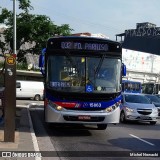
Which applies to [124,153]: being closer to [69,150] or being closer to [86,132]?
[69,150]

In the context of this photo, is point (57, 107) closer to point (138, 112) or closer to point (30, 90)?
point (138, 112)

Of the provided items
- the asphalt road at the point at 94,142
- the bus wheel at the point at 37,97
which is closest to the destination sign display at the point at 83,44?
the asphalt road at the point at 94,142

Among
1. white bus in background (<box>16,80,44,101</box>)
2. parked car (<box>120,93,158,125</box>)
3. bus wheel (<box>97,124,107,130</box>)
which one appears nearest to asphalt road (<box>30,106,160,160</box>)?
bus wheel (<box>97,124,107,130</box>)

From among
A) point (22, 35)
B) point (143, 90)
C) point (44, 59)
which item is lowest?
point (143, 90)

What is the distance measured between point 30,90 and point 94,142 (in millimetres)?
32605

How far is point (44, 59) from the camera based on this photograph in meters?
14.5

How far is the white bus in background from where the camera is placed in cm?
4409

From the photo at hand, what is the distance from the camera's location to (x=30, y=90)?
44.7 meters

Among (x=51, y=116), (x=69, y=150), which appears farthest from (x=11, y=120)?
(x=51, y=116)

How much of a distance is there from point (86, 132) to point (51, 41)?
11.6 ft

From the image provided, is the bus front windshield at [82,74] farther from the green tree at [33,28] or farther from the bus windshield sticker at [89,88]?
the green tree at [33,28]

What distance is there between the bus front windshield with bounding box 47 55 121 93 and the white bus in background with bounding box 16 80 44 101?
1182 inches

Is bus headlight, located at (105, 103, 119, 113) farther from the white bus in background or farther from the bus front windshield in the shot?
the white bus in background

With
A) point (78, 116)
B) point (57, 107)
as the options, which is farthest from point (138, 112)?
point (57, 107)
